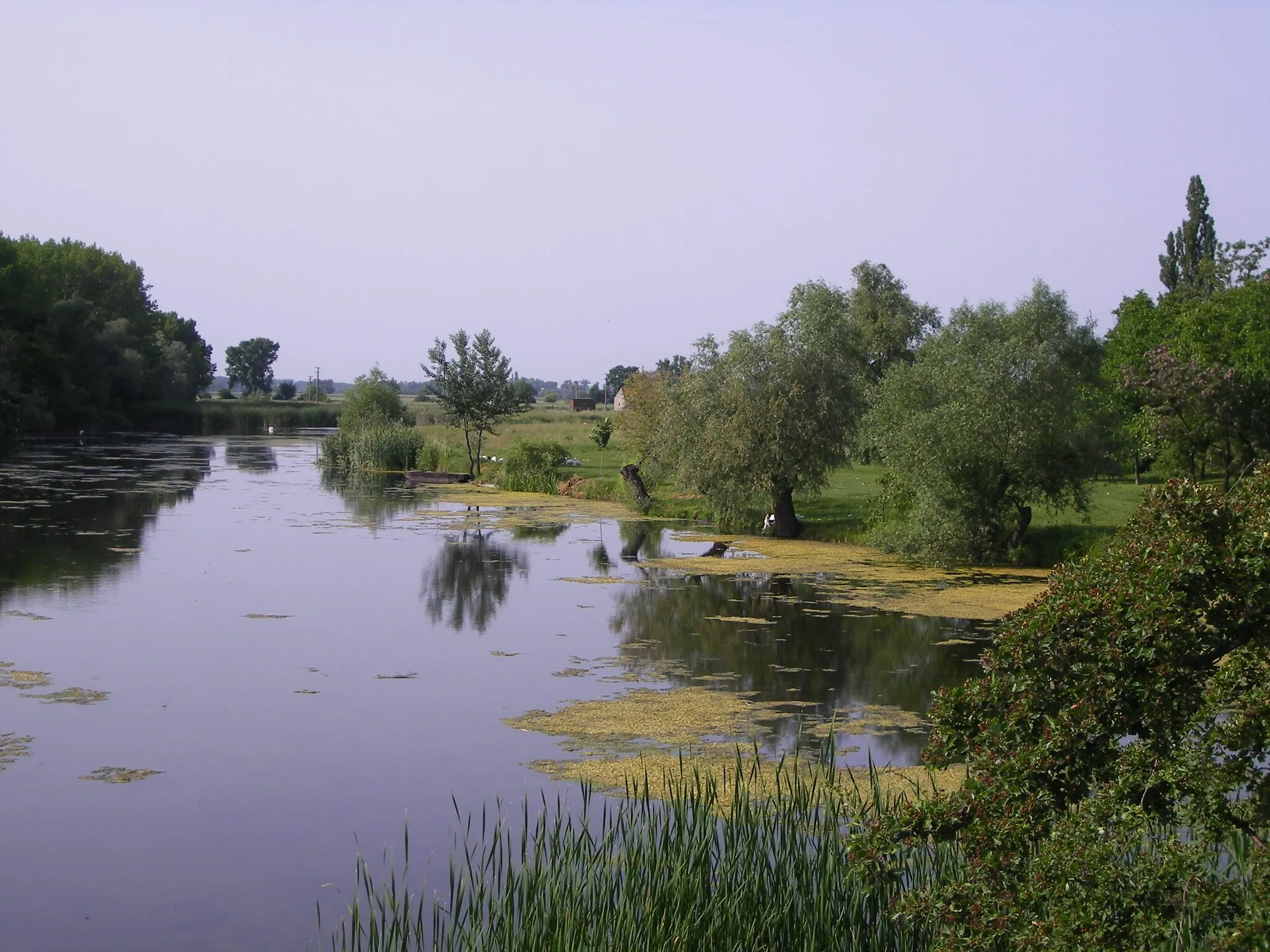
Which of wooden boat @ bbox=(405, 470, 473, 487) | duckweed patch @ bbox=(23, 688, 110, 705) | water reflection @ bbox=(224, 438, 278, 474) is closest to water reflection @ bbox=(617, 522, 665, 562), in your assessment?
duckweed patch @ bbox=(23, 688, 110, 705)

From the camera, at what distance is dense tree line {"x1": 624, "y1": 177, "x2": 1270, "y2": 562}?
24719 millimetres

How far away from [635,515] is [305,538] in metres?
10.9

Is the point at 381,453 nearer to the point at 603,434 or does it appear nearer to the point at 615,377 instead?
the point at 603,434

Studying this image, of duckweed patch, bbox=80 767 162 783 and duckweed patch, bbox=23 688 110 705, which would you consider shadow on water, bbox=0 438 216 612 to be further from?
duckweed patch, bbox=80 767 162 783

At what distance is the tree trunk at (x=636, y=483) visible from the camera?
124 ft

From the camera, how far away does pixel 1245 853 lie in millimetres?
7020

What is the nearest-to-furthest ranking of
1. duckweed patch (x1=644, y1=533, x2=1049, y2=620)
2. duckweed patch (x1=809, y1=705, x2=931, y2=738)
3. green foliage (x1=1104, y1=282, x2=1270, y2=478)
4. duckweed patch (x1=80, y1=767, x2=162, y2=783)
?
duckweed patch (x1=80, y1=767, x2=162, y2=783), duckweed patch (x1=809, y1=705, x2=931, y2=738), duckweed patch (x1=644, y1=533, x2=1049, y2=620), green foliage (x1=1104, y1=282, x2=1270, y2=478)

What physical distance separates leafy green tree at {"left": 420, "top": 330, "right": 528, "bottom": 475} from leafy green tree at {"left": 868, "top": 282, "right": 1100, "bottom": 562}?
85.6ft

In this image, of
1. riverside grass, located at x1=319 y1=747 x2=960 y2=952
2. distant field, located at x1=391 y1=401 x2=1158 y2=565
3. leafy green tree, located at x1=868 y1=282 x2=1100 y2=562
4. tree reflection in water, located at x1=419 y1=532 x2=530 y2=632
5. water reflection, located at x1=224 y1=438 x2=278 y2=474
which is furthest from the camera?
water reflection, located at x1=224 y1=438 x2=278 y2=474

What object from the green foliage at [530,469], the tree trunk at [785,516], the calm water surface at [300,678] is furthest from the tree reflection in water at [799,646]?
the green foliage at [530,469]

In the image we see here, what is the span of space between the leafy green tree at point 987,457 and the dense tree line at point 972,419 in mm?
35

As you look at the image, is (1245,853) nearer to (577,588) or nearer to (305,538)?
(577,588)

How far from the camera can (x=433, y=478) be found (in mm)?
48531

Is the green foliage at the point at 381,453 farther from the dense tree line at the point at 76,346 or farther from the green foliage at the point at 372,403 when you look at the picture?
the dense tree line at the point at 76,346
